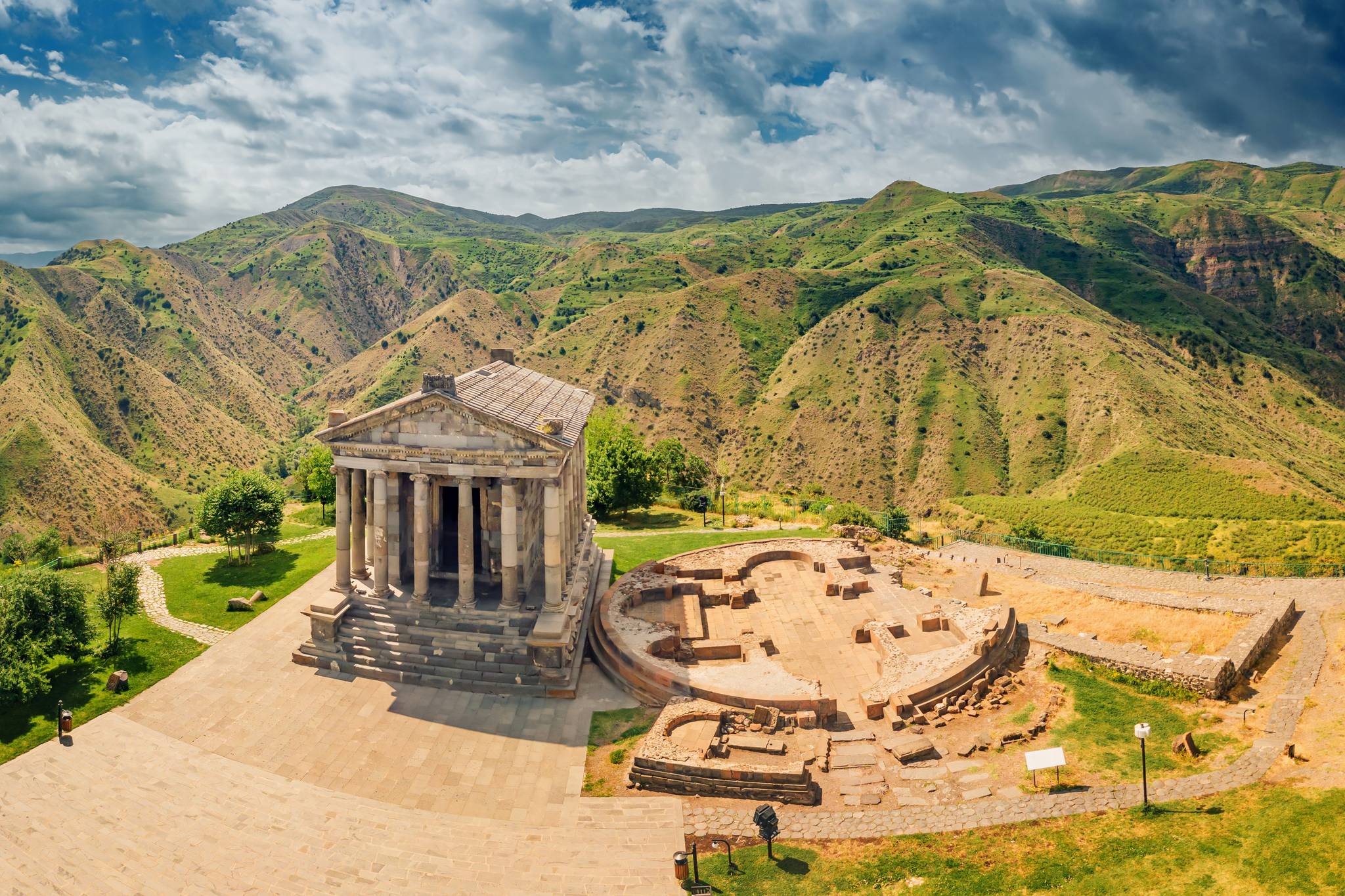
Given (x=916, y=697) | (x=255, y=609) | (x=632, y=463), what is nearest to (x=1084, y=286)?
(x=632, y=463)

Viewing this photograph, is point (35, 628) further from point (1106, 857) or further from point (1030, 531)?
point (1030, 531)

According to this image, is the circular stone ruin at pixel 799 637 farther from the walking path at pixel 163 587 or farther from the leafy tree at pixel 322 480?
the leafy tree at pixel 322 480

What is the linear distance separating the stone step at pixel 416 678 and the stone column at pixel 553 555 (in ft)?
11.9

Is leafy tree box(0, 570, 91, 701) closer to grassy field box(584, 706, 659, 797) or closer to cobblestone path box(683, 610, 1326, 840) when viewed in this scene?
grassy field box(584, 706, 659, 797)

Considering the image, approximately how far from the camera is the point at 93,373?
5231 inches

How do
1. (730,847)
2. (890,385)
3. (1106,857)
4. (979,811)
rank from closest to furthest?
1. (1106,857)
2. (730,847)
3. (979,811)
4. (890,385)

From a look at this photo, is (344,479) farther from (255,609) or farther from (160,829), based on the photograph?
(160,829)

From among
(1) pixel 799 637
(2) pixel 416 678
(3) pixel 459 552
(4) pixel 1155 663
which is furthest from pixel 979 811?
(3) pixel 459 552

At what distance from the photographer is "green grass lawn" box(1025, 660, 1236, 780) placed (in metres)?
25.0

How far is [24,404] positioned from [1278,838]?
143 metres

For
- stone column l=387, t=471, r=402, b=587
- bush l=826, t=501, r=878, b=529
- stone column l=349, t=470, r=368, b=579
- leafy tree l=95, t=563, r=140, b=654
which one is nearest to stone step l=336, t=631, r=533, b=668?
stone column l=387, t=471, r=402, b=587

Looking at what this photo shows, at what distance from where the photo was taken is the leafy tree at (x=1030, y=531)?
219ft

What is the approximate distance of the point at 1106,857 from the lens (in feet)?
66.4

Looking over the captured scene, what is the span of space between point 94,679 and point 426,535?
15.0 metres
